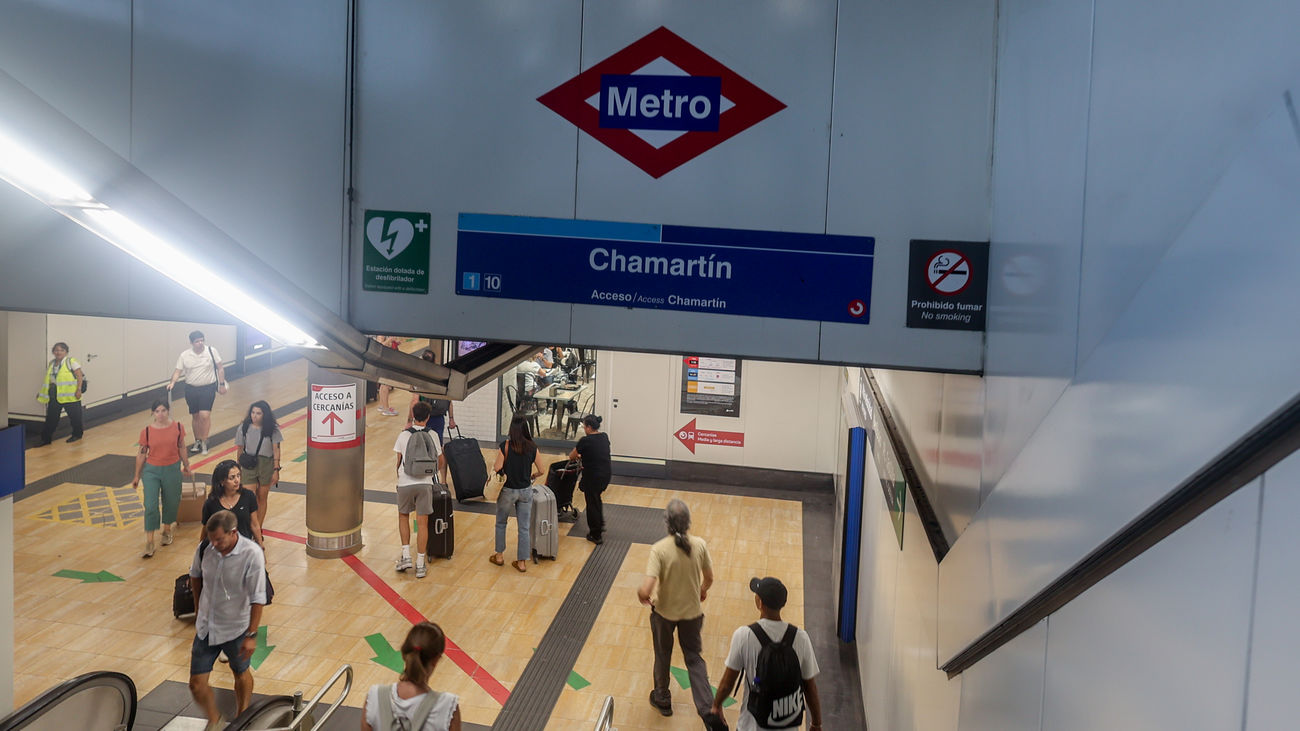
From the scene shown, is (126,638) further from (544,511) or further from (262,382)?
(262,382)

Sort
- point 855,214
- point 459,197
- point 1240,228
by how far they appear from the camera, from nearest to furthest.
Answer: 1. point 1240,228
2. point 855,214
3. point 459,197

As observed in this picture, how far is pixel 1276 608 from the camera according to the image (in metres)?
1.29

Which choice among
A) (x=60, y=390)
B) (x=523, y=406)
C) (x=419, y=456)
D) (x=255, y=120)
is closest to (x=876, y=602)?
(x=419, y=456)

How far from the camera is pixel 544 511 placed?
9.65 meters

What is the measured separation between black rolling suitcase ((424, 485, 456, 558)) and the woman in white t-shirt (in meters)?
4.97

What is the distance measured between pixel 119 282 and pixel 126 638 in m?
3.88

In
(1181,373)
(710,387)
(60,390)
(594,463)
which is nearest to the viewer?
(1181,373)

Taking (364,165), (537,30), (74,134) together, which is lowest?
(74,134)

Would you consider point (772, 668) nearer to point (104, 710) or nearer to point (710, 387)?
point (104, 710)

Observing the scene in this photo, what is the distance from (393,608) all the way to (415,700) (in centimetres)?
418

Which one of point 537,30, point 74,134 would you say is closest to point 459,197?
point 537,30

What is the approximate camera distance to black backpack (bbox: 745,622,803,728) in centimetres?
505

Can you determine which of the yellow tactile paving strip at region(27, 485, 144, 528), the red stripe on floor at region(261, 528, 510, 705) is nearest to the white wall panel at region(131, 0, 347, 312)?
the red stripe on floor at region(261, 528, 510, 705)

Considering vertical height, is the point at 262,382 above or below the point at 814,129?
below
